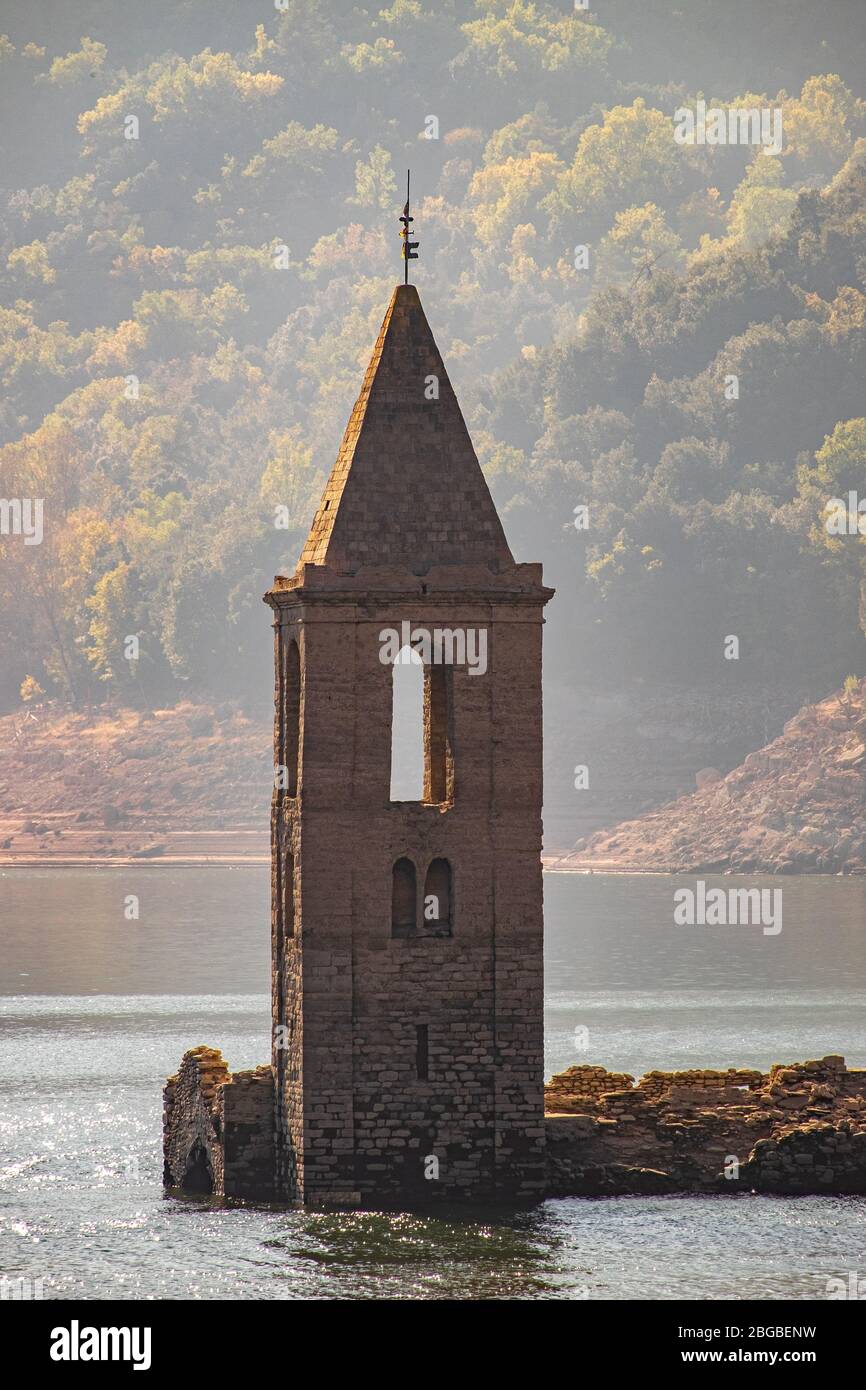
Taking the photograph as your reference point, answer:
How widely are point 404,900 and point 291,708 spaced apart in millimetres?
3580

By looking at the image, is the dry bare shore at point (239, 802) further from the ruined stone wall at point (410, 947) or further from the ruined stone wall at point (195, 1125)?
the ruined stone wall at point (410, 947)

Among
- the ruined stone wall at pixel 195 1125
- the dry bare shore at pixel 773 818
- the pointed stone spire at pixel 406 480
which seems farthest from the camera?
the dry bare shore at pixel 773 818

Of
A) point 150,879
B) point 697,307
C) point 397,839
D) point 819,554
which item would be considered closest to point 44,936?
point 150,879

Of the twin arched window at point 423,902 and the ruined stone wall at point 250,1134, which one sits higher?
the twin arched window at point 423,902

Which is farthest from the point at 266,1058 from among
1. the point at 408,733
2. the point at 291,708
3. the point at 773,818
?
the point at 408,733

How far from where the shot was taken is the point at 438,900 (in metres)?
48.0

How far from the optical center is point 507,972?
4778cm

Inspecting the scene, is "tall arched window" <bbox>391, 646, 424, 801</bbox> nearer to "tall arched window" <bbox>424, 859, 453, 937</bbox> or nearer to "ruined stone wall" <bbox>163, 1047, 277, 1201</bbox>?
"ruined stone wall" <bbox>163, 1047, 277, 1201</bbox>

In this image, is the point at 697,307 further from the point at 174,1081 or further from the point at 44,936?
the point at 174,1081

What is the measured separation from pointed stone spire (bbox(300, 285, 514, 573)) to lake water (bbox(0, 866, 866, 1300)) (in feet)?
32.9

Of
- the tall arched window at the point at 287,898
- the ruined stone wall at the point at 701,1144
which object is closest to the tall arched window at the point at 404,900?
the tall arched window at the point at 287,898

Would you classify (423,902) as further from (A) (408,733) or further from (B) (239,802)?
(B) (239,802)

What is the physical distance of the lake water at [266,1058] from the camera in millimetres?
44812

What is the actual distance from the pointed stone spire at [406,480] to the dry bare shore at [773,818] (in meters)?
110
